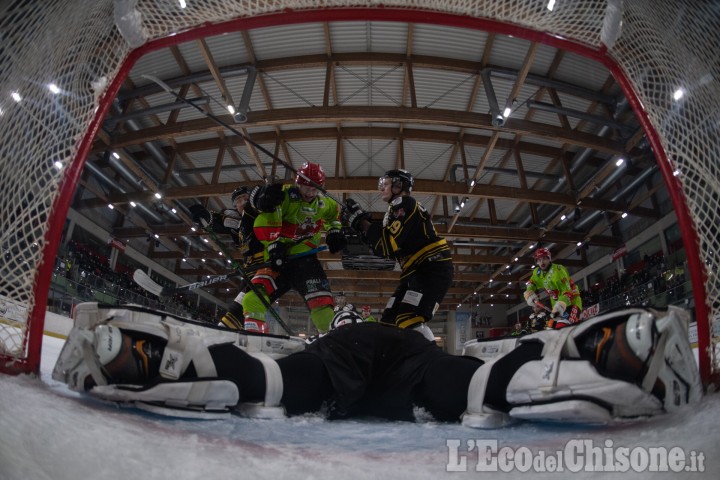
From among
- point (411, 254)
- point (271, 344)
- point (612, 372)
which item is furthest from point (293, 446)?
point (411, 254)

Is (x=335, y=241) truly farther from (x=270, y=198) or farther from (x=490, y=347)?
(x=490, y=347)

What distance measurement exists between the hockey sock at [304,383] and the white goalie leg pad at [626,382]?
67 cm

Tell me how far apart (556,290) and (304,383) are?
6089 millimetres

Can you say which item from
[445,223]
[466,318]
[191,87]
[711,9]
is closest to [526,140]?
[445,223]

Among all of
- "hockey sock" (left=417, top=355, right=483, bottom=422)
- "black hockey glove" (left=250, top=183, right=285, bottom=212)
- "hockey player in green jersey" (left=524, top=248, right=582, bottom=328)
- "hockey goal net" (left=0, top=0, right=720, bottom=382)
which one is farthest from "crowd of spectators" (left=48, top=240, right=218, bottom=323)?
"hockey player in green jersey" (left=524, top=248, right=582, bottom=328)

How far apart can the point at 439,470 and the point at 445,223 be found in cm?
1053

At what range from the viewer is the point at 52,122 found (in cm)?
154

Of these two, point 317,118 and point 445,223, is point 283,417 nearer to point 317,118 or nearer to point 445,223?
point 317,118

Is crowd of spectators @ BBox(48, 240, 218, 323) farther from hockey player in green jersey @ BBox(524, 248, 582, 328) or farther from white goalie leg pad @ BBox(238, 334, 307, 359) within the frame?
hockey player in green jersey @ BBox(524, 248, 582, 328)

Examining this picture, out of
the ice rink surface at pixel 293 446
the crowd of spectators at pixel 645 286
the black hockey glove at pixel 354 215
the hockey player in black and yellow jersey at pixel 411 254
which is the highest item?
the crowd of spectators at pixel 645 286

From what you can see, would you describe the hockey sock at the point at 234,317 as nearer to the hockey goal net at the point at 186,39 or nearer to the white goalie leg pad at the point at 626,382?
the hockey goal net at the point at 186,39

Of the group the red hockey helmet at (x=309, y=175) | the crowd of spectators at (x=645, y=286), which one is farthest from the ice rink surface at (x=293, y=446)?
the crowd of spectators at (x=645, y=286)

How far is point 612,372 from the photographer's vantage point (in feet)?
2.99

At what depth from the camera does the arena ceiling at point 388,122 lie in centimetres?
675
